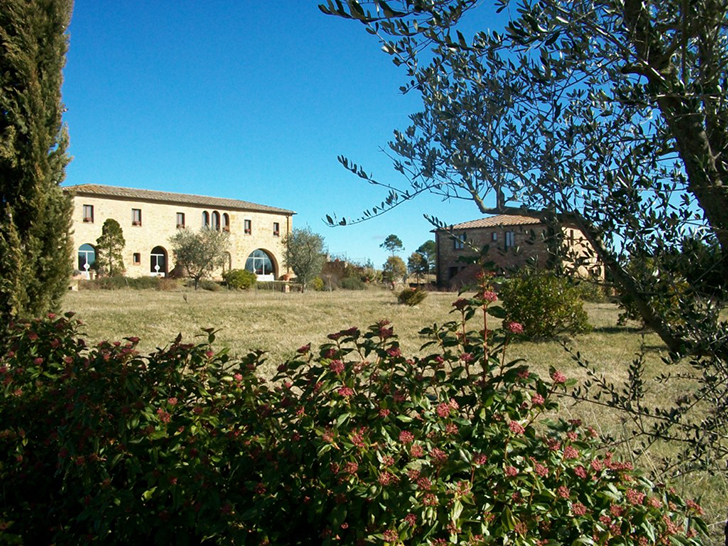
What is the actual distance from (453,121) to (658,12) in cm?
93

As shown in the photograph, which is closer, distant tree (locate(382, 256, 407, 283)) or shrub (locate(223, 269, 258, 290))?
shrub (locate(223, 269, 258, 290))

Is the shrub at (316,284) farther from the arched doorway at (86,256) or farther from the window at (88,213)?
the window at (88,213)

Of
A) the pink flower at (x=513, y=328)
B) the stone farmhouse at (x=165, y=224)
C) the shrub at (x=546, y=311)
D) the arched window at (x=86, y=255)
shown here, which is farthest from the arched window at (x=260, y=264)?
the pink flower at (x=513, y=328)

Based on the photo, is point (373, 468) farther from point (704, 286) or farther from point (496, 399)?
point (704, 286)

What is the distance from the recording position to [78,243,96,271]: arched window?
3666cm

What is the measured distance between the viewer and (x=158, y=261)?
39.9 meters

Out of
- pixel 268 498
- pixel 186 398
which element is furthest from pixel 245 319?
pixel 268 498

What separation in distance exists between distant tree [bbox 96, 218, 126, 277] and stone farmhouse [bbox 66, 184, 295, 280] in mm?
831

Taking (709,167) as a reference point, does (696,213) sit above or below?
below

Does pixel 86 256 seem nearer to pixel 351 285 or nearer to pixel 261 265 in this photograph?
pixel 261 265

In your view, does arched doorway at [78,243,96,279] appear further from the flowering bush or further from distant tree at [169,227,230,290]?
the flowering bush

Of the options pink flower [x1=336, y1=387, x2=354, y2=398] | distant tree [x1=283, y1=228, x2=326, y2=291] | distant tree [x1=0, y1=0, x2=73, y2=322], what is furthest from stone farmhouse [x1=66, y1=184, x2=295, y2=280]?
pink flower [x1=336, y1=387, x2=354, y2=398]

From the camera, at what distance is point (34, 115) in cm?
574

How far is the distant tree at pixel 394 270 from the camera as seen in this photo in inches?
1836
